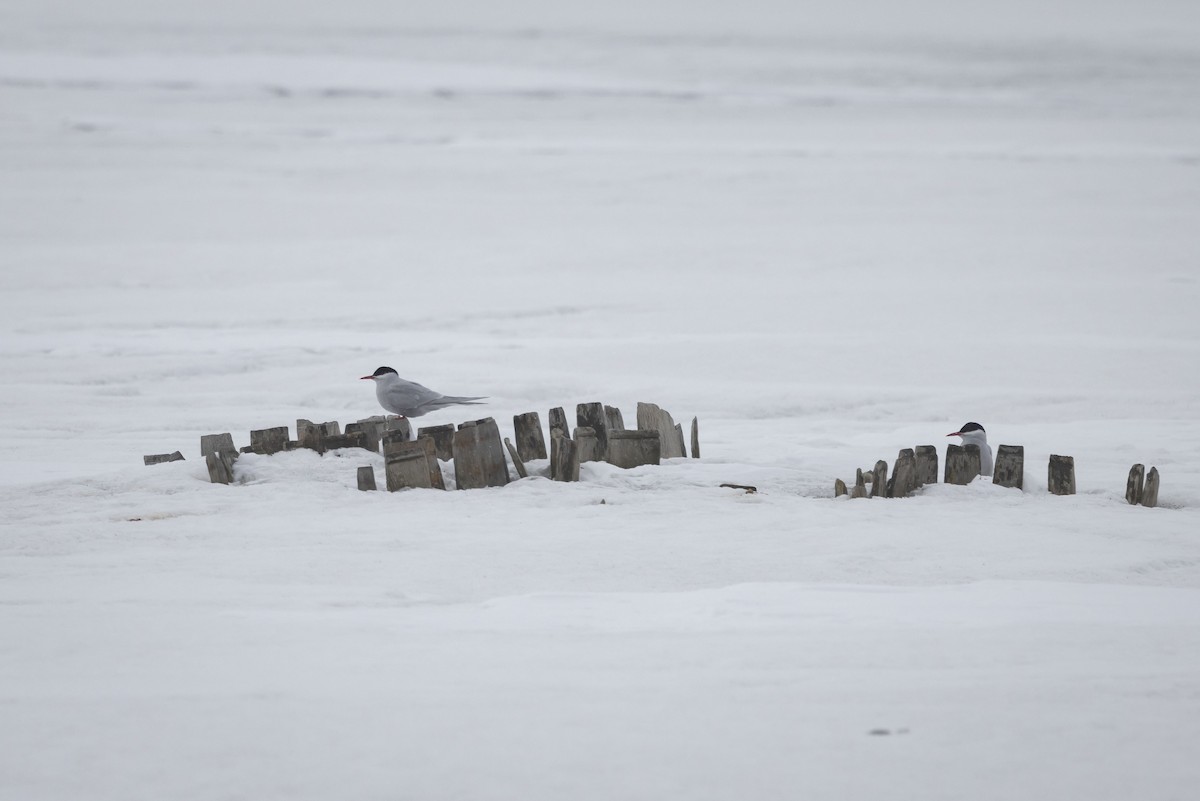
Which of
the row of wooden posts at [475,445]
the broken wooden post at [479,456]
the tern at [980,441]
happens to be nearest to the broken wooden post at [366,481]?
the row of wooden posts at [475,445]

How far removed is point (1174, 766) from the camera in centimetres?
214

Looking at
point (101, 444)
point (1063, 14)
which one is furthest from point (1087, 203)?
point (1063, 14)

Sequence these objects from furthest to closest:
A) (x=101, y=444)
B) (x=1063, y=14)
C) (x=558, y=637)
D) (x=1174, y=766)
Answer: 1. (x=1063, y=14)
2. (x=101, y=444)
3. (x=558, y=637)
4. (x=1174, y=766)

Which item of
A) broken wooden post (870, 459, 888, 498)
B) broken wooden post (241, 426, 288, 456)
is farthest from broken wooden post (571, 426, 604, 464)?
broken wooden post (241, 426, 288, 456)

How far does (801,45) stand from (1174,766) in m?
29.2

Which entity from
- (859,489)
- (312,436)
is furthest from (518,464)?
(859,489)

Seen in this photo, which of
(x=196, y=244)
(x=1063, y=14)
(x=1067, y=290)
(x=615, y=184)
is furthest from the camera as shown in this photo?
(x=1063, y=14)

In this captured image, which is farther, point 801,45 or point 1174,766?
point 801,45

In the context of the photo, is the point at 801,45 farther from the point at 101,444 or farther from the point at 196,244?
the point at 101,444

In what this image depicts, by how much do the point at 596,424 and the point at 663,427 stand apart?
0.34 meters

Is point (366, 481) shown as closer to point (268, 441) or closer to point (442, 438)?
point (442, 438)

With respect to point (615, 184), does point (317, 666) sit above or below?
below

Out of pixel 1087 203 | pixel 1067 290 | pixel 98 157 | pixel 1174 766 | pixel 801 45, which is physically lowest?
pixel 1174 766

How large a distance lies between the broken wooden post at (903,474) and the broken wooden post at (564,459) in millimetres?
1100
